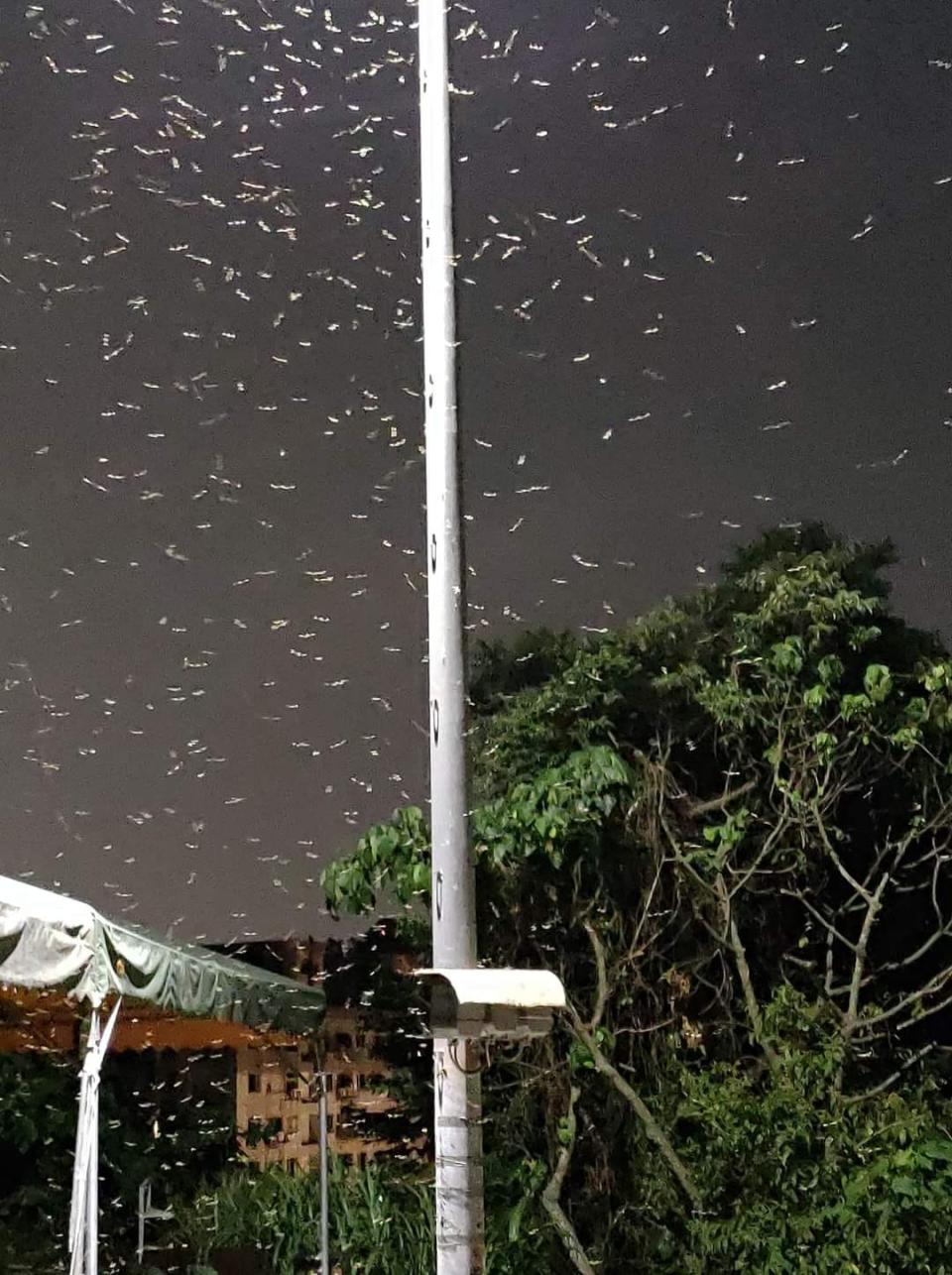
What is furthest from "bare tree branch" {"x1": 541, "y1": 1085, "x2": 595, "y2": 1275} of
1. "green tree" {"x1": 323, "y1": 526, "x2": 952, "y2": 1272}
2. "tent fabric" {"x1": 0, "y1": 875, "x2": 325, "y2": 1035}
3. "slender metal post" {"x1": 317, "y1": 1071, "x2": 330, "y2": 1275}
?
"tent fabric" {"x1": 0, "y1": 875, "x2": 325, "y2": 1035}

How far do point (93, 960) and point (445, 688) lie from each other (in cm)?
127

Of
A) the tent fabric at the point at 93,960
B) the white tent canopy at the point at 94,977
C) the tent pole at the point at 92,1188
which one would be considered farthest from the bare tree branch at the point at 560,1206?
the tent pole at the point at 92,1188

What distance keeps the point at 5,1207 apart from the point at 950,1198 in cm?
382

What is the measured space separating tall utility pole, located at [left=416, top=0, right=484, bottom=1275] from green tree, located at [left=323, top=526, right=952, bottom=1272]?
8.26 ft

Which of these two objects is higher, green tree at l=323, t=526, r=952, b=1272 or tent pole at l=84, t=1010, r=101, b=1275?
green tree at l=323, t=526, r=952, b=1272

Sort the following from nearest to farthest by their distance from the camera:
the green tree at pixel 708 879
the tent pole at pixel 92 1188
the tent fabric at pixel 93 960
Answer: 1. the tent fabric at pixel 93 960
2. the tent pole at pixel 92 1188
3. the green tree at pixel 708 879

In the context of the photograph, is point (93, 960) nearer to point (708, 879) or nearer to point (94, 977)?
point (94, 977)

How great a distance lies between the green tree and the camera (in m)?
5.81

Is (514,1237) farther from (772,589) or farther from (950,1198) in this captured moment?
(772,589)

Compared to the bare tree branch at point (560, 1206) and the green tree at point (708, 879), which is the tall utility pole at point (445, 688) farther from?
the bare tree branch at point (560, 1206)

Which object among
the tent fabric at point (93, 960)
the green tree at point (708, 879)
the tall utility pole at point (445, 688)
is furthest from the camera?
the green tree at point (708, 879)

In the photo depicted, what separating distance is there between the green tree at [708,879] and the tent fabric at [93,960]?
1247 millimetres

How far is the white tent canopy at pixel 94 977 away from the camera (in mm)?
3838

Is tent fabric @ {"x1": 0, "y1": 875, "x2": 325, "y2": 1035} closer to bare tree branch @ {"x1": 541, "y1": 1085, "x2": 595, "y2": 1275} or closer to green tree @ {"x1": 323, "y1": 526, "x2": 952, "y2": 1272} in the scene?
green tree @ {"x1": 323, "y1": 526, "x2": 952, "y2": 1272}
